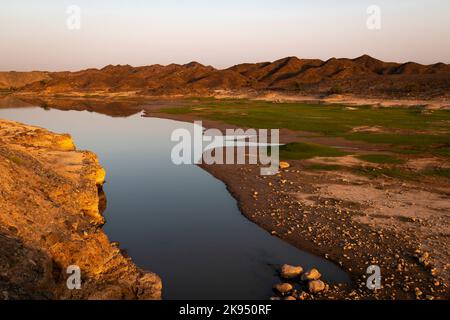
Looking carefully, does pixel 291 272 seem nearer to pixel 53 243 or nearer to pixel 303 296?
pixel 303 296

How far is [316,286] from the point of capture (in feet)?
40.2

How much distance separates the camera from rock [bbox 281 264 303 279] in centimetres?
1339

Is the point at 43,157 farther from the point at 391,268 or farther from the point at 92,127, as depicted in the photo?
the point at 92,127

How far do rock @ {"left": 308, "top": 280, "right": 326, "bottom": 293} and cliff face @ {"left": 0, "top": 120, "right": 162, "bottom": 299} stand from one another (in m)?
4.79

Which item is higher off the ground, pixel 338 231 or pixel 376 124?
pixel 376 124

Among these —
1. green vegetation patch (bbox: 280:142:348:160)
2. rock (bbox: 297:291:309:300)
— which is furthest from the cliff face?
green vegetation patch (bbox: 280:142:348:160)

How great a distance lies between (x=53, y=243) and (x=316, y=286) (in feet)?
28.6

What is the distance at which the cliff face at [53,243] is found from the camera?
35.7 ft

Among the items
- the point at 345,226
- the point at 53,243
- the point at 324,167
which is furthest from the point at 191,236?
the point at 324,167

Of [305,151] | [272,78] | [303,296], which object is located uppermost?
[272,78]

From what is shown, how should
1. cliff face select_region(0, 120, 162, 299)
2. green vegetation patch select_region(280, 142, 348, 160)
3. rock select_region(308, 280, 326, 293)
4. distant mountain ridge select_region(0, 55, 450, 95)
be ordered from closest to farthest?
cliff face select_region(0, 120, 162, 299) < rock select_region(308, 280, 326, 293) < green vegetation patch select_region(280, 142, 348, 160) < distant mountain ridge select_region(0, 55, 450, 95)

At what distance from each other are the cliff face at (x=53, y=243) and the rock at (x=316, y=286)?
4.79 meters

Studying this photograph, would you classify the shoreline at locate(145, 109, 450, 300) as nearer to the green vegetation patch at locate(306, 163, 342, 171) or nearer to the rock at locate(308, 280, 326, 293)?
the rock at locate(308, 280, 326, 293)
